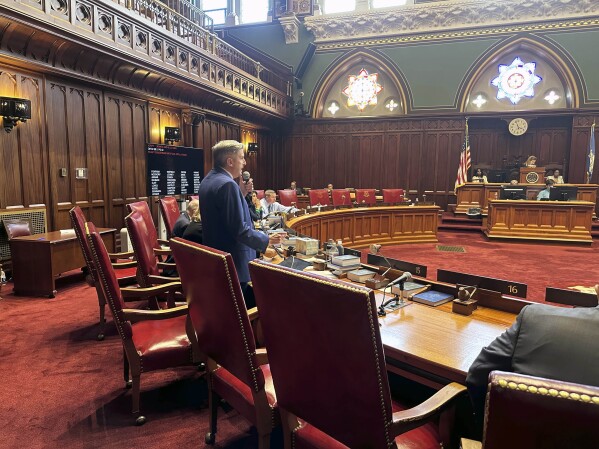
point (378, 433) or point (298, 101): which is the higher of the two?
point (298, 101)

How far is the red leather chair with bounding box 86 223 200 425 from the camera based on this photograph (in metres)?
2.06

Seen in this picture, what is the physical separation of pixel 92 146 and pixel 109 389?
456 cm

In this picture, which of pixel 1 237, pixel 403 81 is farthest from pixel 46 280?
pixel 403 81

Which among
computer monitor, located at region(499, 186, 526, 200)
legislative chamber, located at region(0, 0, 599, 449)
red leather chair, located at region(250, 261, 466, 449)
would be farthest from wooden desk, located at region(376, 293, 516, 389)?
computer monitor, located at region(499, 186, 526, 200)

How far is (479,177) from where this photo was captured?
10844mm

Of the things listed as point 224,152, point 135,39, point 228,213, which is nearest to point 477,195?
point 135,39

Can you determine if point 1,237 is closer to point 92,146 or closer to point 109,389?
point 92,146

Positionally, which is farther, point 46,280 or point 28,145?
point 28,145

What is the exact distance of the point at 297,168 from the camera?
42.4 ft

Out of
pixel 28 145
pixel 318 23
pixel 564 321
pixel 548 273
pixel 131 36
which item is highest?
pixel 318 23

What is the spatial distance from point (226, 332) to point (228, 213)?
0.96 m

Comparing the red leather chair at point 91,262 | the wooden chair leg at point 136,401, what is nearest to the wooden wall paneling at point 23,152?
the red leather chair at point 91,262

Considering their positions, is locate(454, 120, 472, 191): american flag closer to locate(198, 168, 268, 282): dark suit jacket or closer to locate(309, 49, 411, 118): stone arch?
locate(309, 49, 411, 118): stone arch

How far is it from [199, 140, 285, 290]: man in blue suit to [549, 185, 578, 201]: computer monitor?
8230 mm
